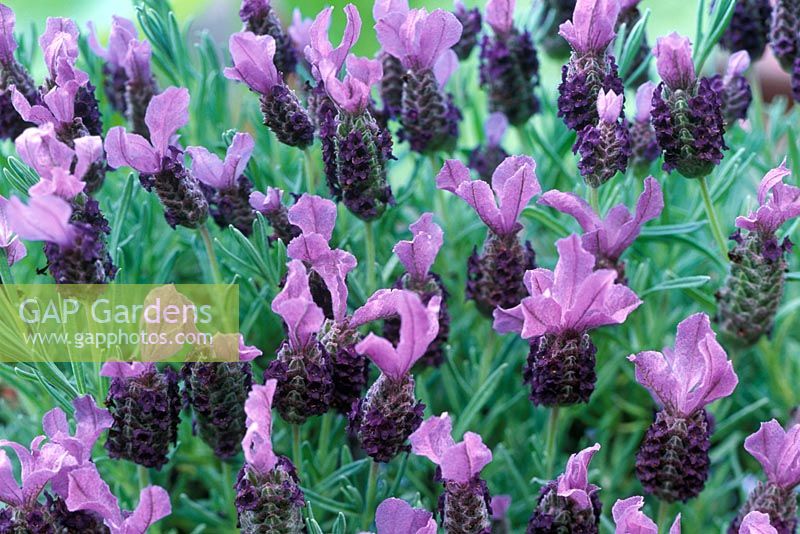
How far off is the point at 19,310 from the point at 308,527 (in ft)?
0.94

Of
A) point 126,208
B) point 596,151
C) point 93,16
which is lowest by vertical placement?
point 93,16

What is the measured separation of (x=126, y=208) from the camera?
0.84 m

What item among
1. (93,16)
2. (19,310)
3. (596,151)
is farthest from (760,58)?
(93,16)

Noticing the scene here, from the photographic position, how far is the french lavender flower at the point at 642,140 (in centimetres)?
87

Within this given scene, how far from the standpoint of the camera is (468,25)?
1.02 meters

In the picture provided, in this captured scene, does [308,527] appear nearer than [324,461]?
Yes

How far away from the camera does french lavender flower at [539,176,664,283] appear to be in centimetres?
73

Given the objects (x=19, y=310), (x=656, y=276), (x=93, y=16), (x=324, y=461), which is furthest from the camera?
(x=93, y=16)

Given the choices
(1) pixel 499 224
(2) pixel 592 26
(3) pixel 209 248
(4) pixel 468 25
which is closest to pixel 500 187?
(1) pixel 499 224

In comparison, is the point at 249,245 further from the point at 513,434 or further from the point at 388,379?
the point at 513,434

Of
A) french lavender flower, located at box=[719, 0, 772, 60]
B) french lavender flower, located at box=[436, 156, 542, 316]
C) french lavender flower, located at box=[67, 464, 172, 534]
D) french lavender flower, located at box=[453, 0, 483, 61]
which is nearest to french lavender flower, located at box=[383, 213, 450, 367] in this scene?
french lavender flower, located at box=[436, 156, 542, 316]

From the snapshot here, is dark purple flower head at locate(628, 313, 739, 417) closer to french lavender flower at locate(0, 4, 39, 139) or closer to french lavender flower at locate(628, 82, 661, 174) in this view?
french lavender flower at locate(628, 82, 661, 174)

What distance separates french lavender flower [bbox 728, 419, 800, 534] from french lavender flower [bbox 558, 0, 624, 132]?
26 centimetres

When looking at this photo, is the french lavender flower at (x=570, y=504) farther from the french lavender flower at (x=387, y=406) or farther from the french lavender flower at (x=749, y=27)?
the french lavender flower at (x=749, y=27)
